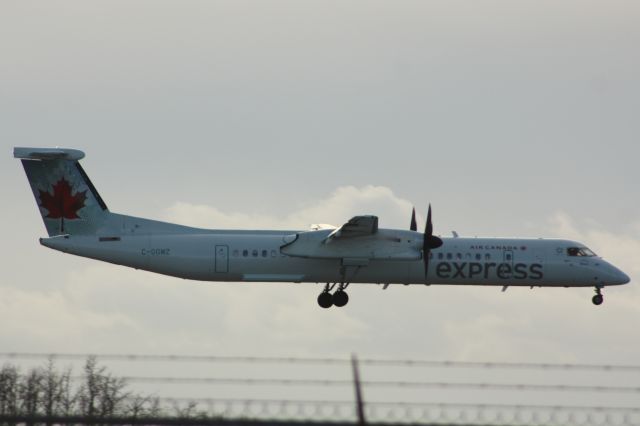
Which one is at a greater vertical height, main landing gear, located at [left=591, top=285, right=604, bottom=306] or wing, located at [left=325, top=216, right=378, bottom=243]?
wing, located at [left=325, top=216, right=378, bottom=243]

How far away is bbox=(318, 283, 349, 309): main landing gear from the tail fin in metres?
9.88

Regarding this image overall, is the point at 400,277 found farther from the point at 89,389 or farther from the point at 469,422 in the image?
the point at 469,422

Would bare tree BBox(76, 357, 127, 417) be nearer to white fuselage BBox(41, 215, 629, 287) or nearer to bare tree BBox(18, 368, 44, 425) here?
bare tree BBox(18, 368, 44, 425)

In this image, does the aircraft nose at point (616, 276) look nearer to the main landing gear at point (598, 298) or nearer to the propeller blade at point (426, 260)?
the main landing gear at point (598, 298)

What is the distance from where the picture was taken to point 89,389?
98.6 feet

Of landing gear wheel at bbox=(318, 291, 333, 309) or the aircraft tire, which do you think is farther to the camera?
the aircraft tire

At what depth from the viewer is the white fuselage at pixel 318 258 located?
4878cm

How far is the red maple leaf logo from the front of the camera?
49.6 meters

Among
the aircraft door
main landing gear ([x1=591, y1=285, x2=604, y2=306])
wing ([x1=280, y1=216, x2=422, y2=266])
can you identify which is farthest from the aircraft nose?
the aircraft door

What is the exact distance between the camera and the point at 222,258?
48781mm

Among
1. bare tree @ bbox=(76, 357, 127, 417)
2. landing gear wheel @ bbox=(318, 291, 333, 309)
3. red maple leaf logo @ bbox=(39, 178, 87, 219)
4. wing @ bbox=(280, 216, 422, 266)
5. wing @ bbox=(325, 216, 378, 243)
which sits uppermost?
red maple leaf logo @ bbox=(39, 178, 87, 219)

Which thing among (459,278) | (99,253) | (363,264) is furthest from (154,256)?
(459,278)

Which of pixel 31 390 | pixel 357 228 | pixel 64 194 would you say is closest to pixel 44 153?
pixel 64 194

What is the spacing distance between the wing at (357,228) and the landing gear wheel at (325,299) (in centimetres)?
351
